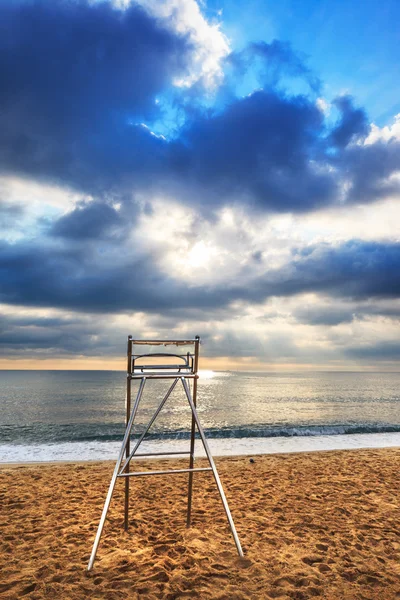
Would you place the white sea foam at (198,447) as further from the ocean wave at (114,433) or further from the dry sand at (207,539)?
the dry sand at (207,539)

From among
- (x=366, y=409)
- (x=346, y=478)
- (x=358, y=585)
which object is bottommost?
(x=366, y=409)

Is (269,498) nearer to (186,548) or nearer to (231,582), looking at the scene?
(186,548)

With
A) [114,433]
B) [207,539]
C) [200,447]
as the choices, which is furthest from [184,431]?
[207,539]

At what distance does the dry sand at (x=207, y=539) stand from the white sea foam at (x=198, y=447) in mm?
4746

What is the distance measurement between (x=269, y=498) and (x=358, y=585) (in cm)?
285

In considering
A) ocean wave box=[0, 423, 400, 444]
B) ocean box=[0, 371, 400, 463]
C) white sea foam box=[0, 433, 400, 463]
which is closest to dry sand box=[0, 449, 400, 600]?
white sea foam box=[0, 433, 400, 463]

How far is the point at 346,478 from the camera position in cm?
795

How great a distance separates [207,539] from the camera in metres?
4.68

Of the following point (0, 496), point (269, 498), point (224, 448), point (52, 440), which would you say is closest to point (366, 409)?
point (224, 448)

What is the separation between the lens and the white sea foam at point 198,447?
12.5 meters

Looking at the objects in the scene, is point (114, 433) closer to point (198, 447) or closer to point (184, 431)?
point (184, 431)

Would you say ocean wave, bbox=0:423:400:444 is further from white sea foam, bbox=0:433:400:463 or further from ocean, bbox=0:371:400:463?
white sea foam, bbox=0:433:400:463

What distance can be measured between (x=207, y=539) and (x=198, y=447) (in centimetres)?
909

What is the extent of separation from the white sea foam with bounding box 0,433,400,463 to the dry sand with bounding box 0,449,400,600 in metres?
4.75
